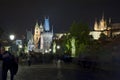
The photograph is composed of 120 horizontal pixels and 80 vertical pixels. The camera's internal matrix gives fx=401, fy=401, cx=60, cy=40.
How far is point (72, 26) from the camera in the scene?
123 metres

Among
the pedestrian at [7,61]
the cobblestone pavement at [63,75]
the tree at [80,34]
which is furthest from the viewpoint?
the tree at [80,34]

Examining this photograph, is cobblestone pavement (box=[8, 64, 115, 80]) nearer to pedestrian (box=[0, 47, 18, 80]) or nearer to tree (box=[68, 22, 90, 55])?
pedestrian (box=[0, 47, 18, 80])

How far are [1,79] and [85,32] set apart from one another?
105 meters

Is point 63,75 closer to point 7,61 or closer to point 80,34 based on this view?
point 7,61

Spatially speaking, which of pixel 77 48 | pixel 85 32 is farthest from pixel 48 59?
pixel 85 32

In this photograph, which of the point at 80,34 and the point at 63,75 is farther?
Result: the point at 80,34

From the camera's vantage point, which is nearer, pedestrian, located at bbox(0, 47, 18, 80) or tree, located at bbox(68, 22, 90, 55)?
pedestrian, located at bbox(0, 47, 18, 80)

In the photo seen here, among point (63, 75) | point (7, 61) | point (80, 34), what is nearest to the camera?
point (7, 61)

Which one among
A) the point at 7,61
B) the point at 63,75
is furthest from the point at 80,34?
the point at 7,61

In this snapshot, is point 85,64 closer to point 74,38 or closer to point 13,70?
point 13,70

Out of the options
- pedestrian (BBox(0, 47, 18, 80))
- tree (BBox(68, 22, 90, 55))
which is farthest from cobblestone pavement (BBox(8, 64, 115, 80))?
tree (BBox(68, 22, 90, 55))

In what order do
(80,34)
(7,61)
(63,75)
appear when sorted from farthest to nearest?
(80,34) → (63,75) → (7,61)

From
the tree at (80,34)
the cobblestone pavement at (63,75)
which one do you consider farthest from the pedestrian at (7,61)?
the tree at (80,34)

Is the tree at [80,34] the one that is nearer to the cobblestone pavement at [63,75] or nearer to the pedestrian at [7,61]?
the cobblestone pavement at [63,75]
